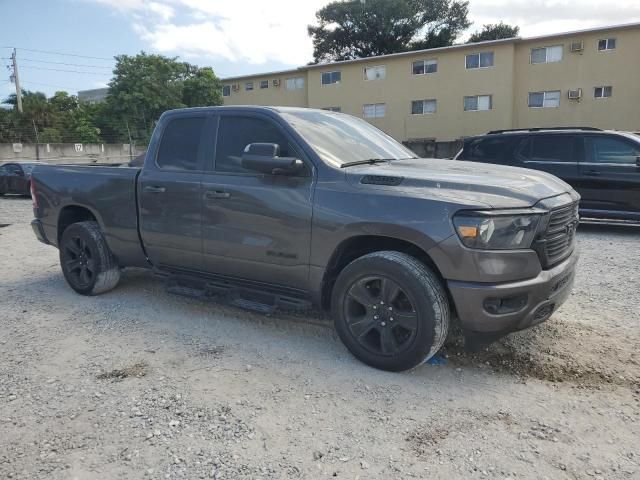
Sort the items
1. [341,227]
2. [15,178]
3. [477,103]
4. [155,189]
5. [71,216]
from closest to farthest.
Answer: [341,227], [155,189], [71,216], [15,178], [477,103]

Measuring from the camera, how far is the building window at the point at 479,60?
2976 centimetres

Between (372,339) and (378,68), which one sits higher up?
(378,68)

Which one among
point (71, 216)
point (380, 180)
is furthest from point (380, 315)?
point (71, 216)

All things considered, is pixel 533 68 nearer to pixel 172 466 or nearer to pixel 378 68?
pixel 378 68

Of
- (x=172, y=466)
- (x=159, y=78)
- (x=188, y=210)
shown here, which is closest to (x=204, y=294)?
(x=188, y=210)

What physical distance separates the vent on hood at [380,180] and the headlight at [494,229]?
0.53 meters

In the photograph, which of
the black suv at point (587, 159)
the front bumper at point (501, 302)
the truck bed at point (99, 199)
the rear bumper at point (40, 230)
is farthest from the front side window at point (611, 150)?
the rear bumper at point (40, 230)

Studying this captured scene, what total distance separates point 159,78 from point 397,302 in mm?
43529

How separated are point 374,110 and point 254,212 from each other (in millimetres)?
32103

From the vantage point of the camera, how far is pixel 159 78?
42.1 m

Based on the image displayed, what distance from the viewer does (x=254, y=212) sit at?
397cm

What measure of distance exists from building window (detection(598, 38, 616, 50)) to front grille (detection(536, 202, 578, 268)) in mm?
28834

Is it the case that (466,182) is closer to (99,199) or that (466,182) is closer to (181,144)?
(181,144)

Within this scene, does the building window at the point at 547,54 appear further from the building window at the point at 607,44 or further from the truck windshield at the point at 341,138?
the truck windshield at the point at 341,138
